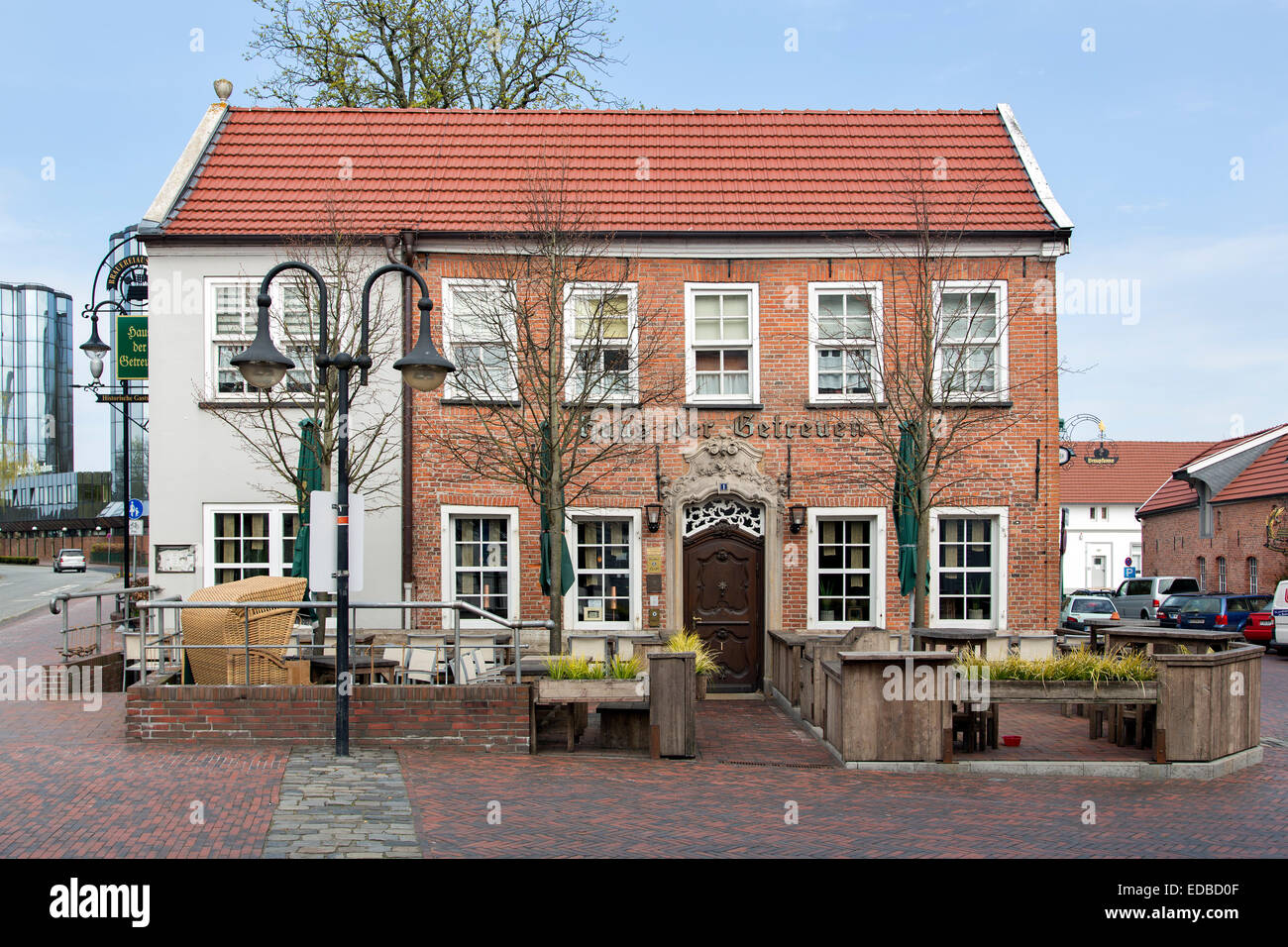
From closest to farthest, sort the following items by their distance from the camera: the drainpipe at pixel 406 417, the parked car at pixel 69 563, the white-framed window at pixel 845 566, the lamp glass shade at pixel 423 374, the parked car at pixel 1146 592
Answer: the lamp glass shade at pixel 423 374
the drainpipe at pixel 406 417
the white-framed window at pixel 845 566
the parked car at pixel 1146 592
the parked car at pixel 69 563

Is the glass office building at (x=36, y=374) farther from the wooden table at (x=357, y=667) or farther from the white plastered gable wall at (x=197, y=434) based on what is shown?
the wooden table at (x=357, y=667)

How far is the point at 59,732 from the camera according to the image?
1156cm

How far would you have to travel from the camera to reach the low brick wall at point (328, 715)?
10.9 m

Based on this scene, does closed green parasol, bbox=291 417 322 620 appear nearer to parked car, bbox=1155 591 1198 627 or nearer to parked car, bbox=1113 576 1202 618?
parked car, bbox=1155 591 1198 627

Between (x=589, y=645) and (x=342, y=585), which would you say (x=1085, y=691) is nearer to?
(x=589, y=645)

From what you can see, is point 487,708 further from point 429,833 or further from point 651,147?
point 651,147

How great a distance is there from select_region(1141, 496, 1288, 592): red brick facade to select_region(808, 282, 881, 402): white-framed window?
2434cm

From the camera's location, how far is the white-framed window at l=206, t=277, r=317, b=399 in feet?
53.5

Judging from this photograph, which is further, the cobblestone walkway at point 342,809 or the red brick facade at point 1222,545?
the red brick facade at point 1222,545

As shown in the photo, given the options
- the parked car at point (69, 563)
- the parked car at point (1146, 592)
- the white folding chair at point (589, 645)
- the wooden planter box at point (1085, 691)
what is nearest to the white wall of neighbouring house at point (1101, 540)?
the parked car at point (1146, 592)

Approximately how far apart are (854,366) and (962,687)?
6.88 m

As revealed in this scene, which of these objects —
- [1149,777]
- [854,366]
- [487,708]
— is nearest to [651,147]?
[854,366]

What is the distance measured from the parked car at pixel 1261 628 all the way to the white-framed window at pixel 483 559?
2022 cm

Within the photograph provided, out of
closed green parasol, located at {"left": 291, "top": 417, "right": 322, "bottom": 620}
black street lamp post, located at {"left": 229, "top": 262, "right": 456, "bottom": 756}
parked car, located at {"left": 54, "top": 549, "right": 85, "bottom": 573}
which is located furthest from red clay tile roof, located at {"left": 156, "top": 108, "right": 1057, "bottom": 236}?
parked car, located at {"left": 54, "top": 549, "right": 85, "bottom": 573}
